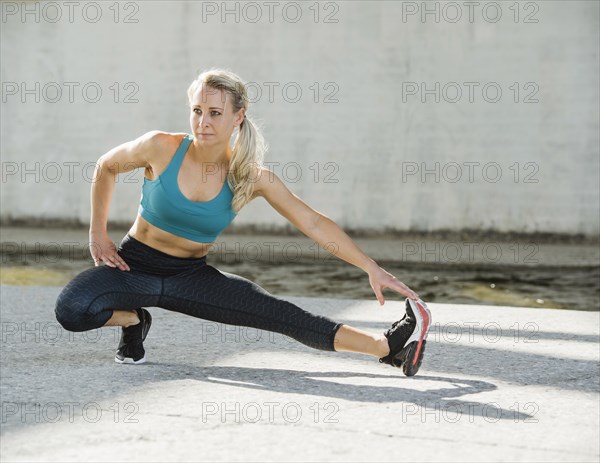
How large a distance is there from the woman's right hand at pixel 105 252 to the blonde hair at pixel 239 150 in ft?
1.64

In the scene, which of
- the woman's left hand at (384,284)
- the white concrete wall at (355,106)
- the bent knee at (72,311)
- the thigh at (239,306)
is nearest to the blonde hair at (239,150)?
the thigh at (239,306)

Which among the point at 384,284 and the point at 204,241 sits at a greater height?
the point at 204,241

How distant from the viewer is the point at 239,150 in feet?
13.0

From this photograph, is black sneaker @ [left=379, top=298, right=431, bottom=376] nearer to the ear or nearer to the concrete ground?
the concrete ground

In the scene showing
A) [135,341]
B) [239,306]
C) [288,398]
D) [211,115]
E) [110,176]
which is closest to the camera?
[288,398]

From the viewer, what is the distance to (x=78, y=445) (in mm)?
3127

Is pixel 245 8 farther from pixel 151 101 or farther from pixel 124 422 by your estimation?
pixel 124 422

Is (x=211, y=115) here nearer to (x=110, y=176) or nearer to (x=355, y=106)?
(x=110, y=176)

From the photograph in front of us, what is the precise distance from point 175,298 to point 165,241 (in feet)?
0.74

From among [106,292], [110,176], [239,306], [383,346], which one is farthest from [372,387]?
[110,176]

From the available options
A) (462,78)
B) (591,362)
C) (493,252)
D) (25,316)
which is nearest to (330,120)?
(462,78)

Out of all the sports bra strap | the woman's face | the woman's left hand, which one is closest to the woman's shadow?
the woman's left hand

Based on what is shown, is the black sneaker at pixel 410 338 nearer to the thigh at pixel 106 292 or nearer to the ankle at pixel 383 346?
the ankle at pixel 383 346

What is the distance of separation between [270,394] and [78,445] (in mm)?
903
